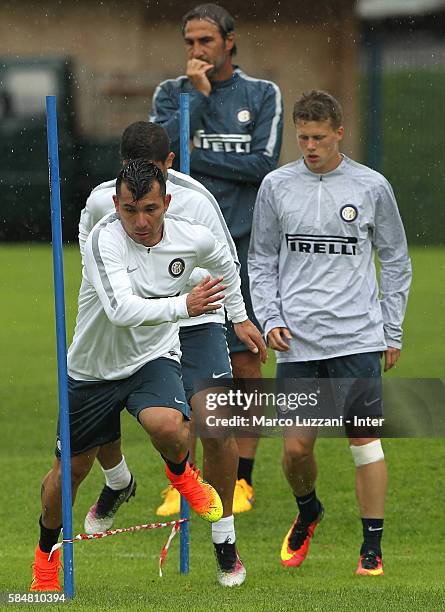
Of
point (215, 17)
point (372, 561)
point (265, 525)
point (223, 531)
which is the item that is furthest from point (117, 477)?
point (215, 17)

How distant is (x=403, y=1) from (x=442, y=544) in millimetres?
5446

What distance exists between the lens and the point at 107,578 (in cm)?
616

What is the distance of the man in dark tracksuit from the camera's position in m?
7.16

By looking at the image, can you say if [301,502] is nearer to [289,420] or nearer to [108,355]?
[289,420]

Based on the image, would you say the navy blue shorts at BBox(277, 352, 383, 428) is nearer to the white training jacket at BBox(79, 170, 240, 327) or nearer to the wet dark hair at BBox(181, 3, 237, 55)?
the white training jacket at BBox(79, 170, 240, 327)

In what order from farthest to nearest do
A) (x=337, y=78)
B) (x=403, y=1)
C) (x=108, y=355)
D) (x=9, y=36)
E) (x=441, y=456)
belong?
1. (x=9, y=36)
2. (x=403, y=1)
3. (x=337, y=78)
4. (x=441, y=456)
5. (x=108, y=355)

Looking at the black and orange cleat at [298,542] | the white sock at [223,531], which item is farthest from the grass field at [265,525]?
the white sock at [223,531]

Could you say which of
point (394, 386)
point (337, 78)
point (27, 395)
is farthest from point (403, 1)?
point (394, 386)

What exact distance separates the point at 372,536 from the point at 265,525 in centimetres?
121

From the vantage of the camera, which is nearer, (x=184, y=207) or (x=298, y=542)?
(x=184, y=207)

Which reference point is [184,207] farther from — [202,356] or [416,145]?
[416,145]

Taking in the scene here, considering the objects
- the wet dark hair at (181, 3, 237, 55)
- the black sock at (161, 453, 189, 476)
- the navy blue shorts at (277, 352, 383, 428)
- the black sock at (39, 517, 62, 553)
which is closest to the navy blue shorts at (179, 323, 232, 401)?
the navy blue shorts at (277, 352, 383, 428)

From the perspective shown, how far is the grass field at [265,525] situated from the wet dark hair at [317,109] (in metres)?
2.01

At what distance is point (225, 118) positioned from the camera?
7258 millimetres
